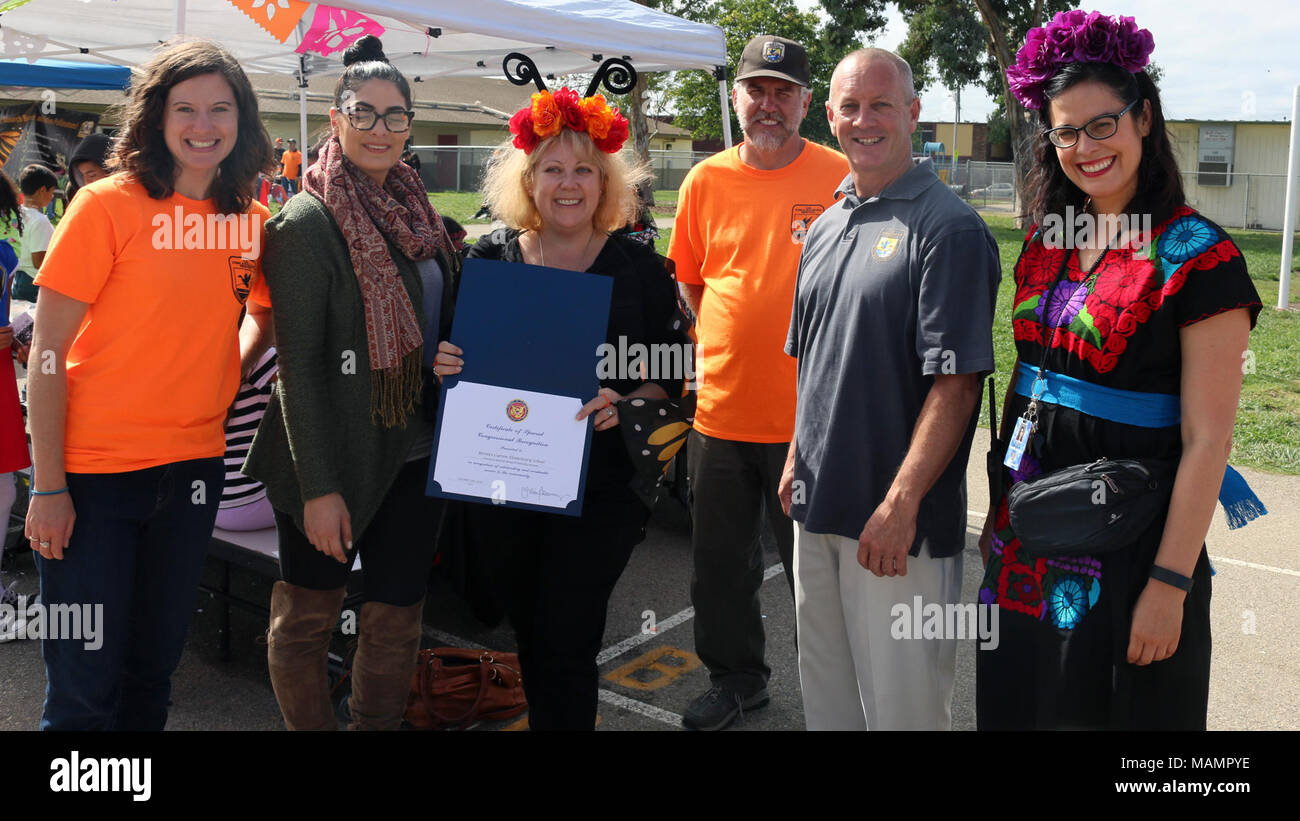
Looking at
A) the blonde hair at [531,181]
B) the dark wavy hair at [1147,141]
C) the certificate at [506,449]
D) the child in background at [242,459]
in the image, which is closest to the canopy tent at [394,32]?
the child in background at [242,459]

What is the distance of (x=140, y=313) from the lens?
270 cm

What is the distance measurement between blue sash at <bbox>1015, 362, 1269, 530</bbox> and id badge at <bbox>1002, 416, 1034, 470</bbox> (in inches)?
2.8

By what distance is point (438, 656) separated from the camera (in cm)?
401

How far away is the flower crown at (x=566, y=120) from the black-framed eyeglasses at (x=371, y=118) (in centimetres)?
32

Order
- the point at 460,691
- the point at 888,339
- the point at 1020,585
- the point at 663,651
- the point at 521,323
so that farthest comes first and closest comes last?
the point at 663,651, the point at 460,691, the point at 521,323, the point at 888,339, the point at 1020,585

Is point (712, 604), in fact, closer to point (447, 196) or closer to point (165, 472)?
point (165, 472)

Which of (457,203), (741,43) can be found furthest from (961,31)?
(457,203)

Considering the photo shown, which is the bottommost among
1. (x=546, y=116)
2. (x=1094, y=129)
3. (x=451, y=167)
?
(x=1094, y=129)

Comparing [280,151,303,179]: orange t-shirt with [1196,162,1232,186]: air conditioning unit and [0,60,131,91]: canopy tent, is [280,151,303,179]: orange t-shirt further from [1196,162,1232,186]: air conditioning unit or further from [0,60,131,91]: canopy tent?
[1196,162,1232,186]: air conditioning unit

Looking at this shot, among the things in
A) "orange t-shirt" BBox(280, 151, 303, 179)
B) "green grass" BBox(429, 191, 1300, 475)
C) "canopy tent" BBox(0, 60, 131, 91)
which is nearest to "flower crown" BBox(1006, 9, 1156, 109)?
"green grass" BBox(429, 191, 1300, 475)

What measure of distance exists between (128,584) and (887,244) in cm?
221

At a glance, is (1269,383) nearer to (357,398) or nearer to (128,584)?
(357,398)

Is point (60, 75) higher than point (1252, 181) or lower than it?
lower
